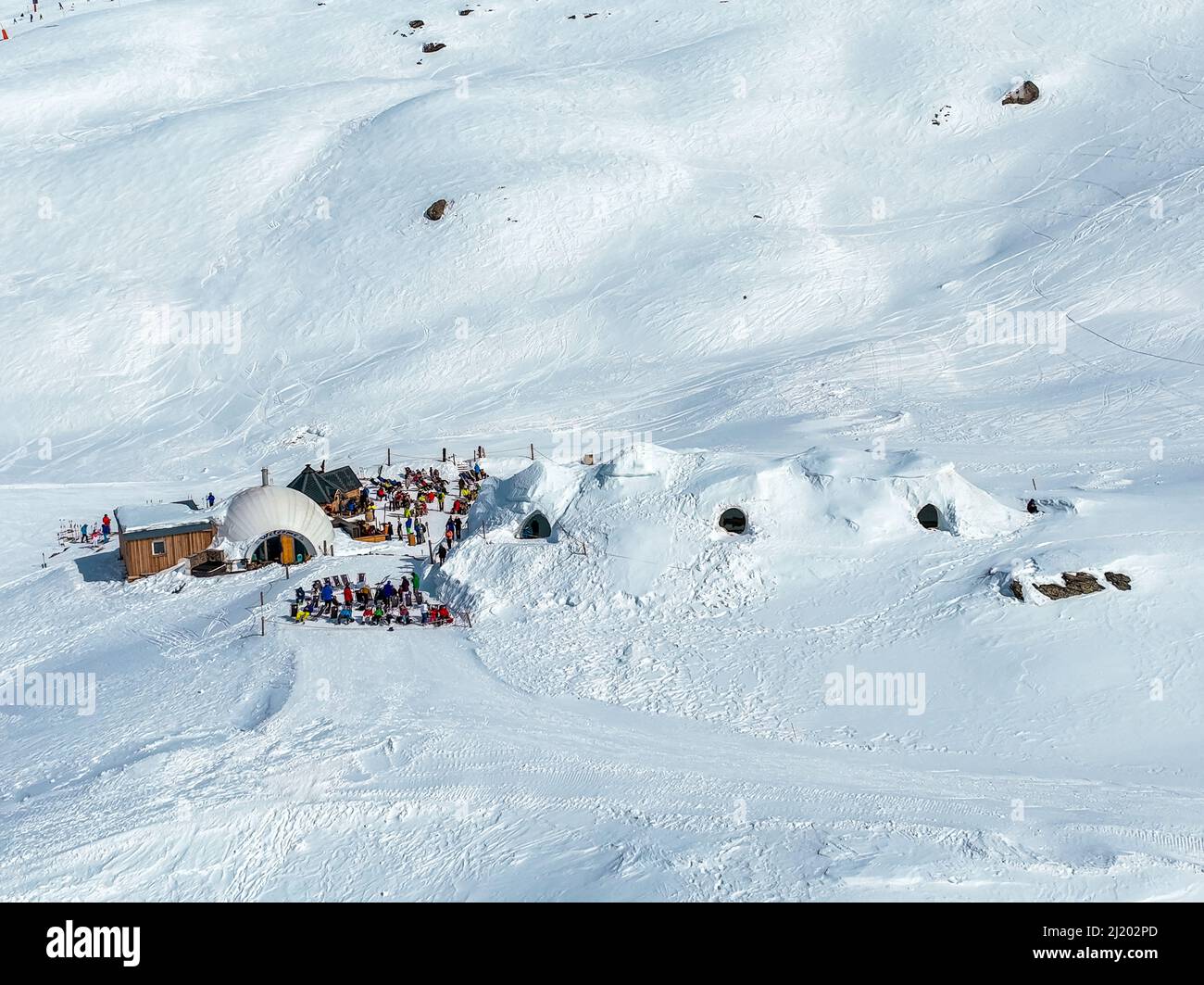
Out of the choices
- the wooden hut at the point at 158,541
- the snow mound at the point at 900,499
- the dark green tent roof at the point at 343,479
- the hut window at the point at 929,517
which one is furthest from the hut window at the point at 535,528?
the wooden hut at the point at 158,541

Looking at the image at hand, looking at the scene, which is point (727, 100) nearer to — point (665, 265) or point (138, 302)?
point (665, 265)

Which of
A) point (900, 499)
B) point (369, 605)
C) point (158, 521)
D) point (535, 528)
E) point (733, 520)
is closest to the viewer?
point (369, 605)

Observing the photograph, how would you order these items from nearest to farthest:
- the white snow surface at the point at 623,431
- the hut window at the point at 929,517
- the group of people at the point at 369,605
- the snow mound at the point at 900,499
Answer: the white snow surface at the point at 623,431
the group of people at the point at 369,605
the snow mound at the point at 900,499
the hut window at the point at 929,517

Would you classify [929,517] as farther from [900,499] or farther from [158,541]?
[158,541]

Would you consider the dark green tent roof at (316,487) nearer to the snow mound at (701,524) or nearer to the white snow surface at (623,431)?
the white snow surface at (623,431)

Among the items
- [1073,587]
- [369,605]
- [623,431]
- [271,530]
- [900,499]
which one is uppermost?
[623,431]

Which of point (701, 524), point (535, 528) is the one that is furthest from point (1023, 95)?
point (535, 528)

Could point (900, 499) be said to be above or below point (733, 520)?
above
